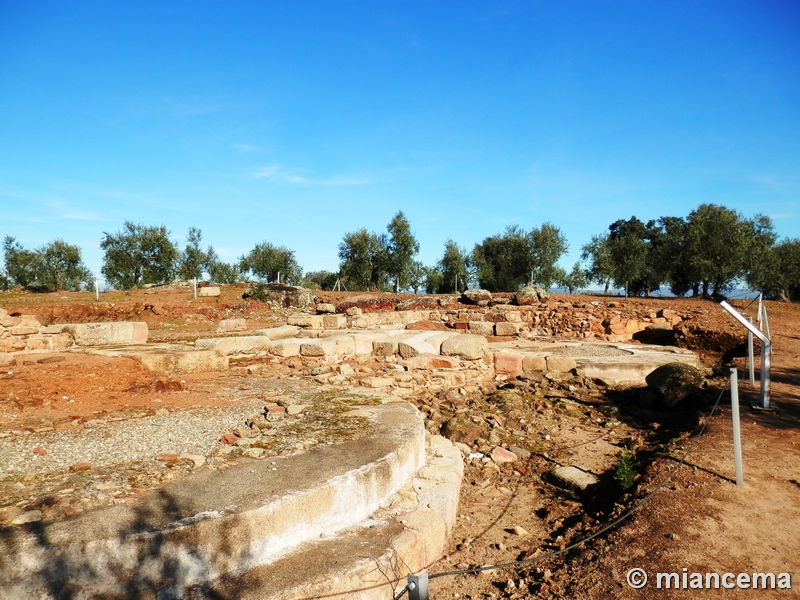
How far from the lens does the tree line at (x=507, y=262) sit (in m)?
25.4

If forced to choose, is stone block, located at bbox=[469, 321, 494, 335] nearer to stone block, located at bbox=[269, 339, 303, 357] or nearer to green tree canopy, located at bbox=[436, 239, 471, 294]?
→ stone block, located at bbox=[269, 339, 303, 357]

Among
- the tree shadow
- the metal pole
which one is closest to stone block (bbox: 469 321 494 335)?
the metal pole

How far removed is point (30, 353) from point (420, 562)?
600 centimetres

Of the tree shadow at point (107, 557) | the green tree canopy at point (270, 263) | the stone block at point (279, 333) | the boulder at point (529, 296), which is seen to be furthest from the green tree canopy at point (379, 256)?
the tree shadow at point (107, 557)

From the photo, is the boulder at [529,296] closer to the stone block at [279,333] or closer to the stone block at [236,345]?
the stone block at [279,333]

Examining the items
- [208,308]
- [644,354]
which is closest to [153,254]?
[208,308]

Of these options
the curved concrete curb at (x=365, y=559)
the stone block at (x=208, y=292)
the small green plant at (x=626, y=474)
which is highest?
the stone block at (x=208, y=292)

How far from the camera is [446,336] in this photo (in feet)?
28.1

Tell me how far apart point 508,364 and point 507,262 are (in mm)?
25154

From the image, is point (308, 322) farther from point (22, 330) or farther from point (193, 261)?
point (193, 261)

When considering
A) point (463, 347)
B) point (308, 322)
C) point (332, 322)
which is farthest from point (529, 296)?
point (463, 347)

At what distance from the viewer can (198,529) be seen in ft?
8.32

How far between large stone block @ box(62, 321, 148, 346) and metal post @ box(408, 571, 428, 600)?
6829mm

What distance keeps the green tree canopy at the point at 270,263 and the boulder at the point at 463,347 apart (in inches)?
1151
